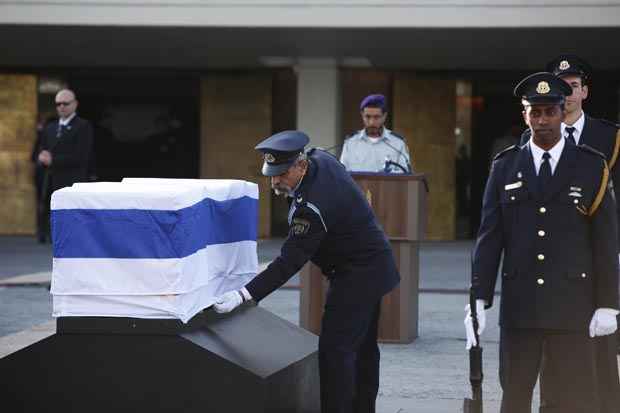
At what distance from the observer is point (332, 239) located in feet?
21.4

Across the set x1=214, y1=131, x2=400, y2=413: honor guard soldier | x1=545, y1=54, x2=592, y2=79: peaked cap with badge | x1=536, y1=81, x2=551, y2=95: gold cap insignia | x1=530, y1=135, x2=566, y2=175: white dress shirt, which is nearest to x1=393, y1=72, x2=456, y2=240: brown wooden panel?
x1=545, y1=54, x2=592, y2=79: peaked cap with badge

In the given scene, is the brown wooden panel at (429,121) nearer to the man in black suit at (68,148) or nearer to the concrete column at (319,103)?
the concrete column at (319,103)

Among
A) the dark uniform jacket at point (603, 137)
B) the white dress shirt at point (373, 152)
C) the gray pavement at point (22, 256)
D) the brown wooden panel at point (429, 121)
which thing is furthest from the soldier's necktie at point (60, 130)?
the brown wooden panel at point (429, 121)

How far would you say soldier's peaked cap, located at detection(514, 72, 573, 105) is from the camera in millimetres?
5516

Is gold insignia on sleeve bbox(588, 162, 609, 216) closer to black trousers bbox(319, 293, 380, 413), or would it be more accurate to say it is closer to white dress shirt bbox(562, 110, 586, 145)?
white dress shirt bbox(562, 110, 586, 145)

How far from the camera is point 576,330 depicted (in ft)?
18.2

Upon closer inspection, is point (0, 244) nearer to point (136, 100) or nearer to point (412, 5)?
point (136, 100)

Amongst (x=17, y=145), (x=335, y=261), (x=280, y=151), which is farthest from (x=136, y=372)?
(x=17, y=145)

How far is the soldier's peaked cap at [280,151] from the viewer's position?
6.27m

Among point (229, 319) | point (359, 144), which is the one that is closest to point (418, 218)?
point (359, 144)

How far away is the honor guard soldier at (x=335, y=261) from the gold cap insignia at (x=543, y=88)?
128 centimetres

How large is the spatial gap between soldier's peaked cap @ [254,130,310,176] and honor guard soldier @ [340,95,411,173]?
3934 millimetres

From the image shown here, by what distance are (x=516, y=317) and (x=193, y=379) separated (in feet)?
5.18

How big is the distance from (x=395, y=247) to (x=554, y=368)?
4.30 meters
